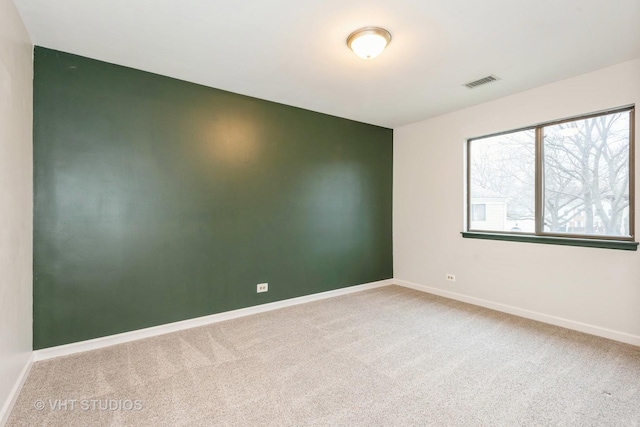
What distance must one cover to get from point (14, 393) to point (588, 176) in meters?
5.13

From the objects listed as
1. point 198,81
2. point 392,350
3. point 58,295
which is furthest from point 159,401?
point 198,81

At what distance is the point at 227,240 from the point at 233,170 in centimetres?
81

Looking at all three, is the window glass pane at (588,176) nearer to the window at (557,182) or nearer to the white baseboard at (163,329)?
the window at (557,182)

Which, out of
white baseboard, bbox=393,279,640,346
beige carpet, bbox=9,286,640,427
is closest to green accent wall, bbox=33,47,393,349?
beige carpet, bbox=9,286,640,427

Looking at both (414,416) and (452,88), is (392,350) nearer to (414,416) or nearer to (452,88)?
(414,416)

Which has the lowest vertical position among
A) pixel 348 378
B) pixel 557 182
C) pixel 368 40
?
pixel 348 378

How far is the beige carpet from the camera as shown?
179 centimetres

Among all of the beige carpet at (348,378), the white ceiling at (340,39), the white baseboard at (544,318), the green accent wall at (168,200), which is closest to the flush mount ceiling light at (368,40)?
the white ceiling at (340,39)

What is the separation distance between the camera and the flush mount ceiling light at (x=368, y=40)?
7.34ft

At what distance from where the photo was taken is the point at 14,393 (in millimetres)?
1925

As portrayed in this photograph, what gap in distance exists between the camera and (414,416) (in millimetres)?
1788

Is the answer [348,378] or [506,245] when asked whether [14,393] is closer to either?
[348,378]

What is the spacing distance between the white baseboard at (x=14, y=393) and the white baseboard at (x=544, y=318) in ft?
14.5

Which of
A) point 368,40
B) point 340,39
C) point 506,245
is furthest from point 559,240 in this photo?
point 340,39
